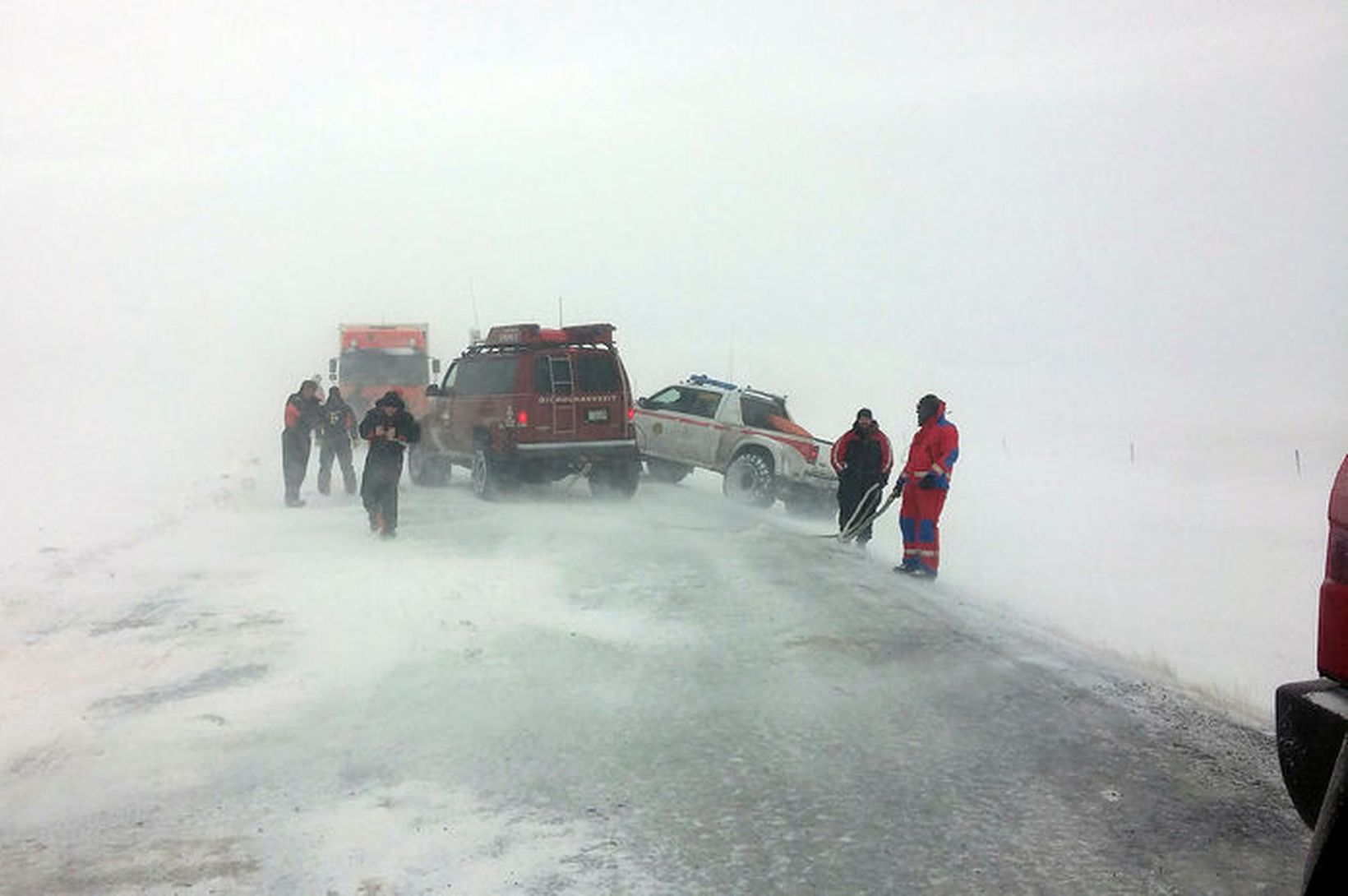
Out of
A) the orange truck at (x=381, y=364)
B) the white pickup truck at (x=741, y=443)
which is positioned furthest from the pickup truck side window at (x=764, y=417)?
the orange truck at (x=381, y=364)

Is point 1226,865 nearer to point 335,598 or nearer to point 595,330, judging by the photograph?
point 335,598

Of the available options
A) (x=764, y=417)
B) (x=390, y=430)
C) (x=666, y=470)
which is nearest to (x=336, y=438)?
(x=390, y=430)

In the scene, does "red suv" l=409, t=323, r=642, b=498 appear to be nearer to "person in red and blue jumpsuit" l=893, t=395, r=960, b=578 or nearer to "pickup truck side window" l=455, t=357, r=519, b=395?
"pickup truck side window" l=455, t=357, r=519, b=395

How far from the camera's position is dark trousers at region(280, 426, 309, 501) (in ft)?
49.2

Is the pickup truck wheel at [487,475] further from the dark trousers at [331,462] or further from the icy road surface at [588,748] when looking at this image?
the icy road surface at [588,748]

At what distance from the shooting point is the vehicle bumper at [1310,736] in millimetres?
2492

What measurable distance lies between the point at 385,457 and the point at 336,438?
4.75 meters

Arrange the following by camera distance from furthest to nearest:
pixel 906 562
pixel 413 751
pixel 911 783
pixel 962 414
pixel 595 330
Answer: pixel 962 414 → pixel 595 330 → pixel 906 562 → pixel 413 751 → pixel 911 783

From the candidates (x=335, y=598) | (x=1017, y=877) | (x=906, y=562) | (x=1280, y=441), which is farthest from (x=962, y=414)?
(x=1017, y=877)

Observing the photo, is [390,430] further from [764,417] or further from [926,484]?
[764,417]

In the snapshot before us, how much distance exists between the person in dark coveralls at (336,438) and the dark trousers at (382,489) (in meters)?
4.22

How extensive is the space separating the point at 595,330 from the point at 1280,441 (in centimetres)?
2738

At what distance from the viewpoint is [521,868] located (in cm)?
389

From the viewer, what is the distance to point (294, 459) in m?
15.1
